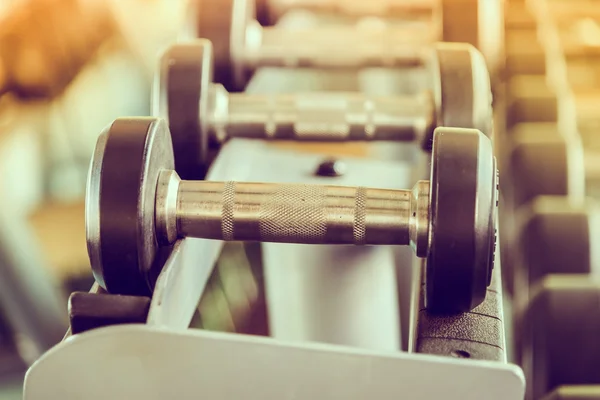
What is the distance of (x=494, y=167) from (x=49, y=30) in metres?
1.50

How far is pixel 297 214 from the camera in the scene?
546mm

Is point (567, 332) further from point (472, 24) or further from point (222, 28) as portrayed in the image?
point (222, 28)

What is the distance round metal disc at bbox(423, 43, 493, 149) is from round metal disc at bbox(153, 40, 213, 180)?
0.26 m

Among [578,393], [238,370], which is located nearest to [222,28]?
[238,370]

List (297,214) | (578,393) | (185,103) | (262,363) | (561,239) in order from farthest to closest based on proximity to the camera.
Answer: (561,239)
(578,393)
(185,103)
(297,214)
(262,363)

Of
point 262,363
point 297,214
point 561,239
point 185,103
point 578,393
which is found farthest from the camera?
point 561,239

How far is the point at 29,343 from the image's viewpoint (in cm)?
144

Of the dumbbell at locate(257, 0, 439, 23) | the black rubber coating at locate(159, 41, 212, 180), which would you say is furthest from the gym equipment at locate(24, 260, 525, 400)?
the dumbbell at locate(257, 0, 439, 23)

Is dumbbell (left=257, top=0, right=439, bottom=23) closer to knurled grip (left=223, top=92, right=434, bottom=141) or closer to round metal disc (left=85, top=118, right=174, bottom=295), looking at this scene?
knurled grip (left=223, top=92, right=434, bottom=141)

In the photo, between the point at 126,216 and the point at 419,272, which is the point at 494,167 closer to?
the point at 419,272

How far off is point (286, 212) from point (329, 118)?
0.77 feet

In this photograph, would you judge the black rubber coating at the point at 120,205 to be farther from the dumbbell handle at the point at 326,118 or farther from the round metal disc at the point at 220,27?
the round metal disc at the point at 220,27

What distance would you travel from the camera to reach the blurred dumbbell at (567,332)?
2.98 feet

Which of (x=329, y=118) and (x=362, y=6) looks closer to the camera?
(x=329, y=118)
